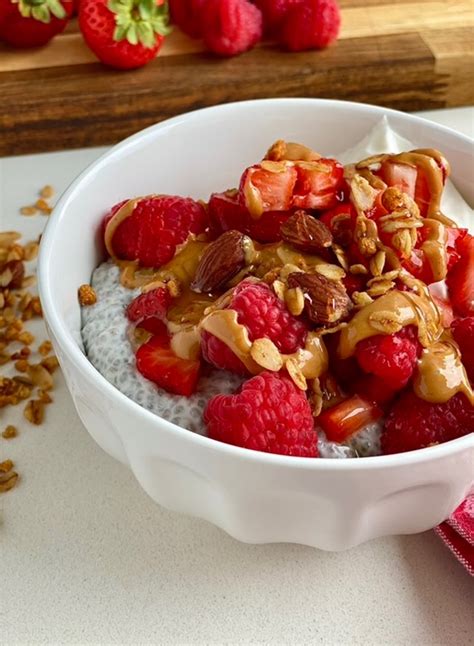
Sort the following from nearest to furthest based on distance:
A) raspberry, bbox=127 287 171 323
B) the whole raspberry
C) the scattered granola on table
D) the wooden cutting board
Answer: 1. the whole raspberry
2. raspberry, bbox=127 287 171 323
3. the scattered granola on table
4. the wooden cutting board

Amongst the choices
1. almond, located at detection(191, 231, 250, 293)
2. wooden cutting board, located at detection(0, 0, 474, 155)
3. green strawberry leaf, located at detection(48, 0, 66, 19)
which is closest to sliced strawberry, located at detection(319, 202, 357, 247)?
almond, located at detection(191, 231, 250, 293)

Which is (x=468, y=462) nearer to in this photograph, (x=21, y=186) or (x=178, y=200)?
(x=178, y=200)

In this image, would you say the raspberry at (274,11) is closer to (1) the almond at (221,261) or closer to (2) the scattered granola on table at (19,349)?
(2) the scattered granola on table at (19,349)

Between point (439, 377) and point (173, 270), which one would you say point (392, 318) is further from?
point (173, 270)

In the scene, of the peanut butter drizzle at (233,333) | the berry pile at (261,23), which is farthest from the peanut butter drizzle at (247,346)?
the berry pile at (261,23)

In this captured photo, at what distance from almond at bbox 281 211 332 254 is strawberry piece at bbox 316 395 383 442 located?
0.18m

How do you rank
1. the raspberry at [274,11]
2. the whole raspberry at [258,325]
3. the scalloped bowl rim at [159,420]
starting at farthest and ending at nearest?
1. the raspberry at [274,11]
2. the whole raspberry at [258,325]
3. the scalloped bowl rim at [159,420]

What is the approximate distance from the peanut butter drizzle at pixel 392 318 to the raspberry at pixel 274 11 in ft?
3.20

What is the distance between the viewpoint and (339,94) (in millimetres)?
1722

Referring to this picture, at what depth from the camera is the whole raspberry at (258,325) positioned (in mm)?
931

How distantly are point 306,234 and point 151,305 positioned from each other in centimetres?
19

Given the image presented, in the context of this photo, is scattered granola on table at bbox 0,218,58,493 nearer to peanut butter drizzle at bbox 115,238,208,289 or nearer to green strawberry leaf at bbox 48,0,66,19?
peanut butter drizzle at bbox 115,238,208,289

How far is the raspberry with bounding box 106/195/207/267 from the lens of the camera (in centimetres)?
111

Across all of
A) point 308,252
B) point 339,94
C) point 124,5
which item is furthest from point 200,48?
point 308,252
